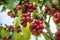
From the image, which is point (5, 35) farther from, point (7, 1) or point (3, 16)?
point (3, 16)

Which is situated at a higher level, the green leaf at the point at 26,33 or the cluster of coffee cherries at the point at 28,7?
the cluster of coffee cherries at the point at 28,7

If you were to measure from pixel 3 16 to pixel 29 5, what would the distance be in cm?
162

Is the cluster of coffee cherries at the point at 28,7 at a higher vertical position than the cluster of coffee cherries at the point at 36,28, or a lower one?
higher

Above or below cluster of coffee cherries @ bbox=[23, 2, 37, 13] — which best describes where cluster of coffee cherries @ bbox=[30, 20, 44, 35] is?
below

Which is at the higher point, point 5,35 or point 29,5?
point 29,5

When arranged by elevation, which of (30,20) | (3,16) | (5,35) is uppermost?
(30,20)

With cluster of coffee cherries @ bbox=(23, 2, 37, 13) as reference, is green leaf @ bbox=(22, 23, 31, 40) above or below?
below

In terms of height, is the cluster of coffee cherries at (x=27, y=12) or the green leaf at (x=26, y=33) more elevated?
the cluster of coffee cherries at (x=27, y=12)

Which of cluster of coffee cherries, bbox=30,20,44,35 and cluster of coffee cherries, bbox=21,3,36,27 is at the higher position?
cluster of coffee cherries, bbox=21,3,36,27

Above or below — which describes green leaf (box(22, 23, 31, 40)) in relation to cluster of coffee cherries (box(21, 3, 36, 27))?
below

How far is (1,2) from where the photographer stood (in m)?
0.62

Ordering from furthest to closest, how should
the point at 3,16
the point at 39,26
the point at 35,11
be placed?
the point at 3,16
the point at 35,11
the point at 39,26

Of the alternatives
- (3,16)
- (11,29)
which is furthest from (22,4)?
(3,16)

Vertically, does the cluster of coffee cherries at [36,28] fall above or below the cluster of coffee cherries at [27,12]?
below
